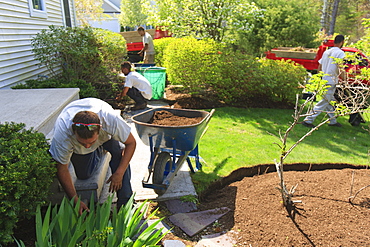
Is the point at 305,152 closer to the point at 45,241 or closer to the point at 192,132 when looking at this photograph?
the point at 192,132

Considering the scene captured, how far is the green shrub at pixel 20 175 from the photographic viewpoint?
203 centimetres

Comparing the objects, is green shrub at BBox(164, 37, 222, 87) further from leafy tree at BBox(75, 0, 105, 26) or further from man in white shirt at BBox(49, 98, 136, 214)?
leafy tree at BBox(75, 0, 105, 26)

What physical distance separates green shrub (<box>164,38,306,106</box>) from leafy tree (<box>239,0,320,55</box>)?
7901 mm

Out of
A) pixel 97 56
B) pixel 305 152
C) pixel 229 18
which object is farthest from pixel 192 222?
pixel 229 18

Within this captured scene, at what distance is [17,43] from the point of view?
6574 mm

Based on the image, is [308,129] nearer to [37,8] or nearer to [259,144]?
[259,144]

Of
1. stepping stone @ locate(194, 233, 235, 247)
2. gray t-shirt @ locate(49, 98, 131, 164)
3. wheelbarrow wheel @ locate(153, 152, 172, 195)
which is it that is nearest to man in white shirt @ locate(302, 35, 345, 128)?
wheelbarrow wheel @ locate(153, 152, 172, 195)

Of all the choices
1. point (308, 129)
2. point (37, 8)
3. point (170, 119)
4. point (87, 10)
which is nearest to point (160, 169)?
point (170, 119)

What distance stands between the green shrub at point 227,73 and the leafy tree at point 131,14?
24.8 meters

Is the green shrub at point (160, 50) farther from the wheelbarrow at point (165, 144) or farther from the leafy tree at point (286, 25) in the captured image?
the wheelbarrow at point (165, 144)

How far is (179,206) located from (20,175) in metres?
1.95

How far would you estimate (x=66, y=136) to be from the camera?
2586 mm

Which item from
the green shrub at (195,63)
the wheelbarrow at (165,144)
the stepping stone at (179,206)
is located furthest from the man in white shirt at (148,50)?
the stepping stone at (179,206)

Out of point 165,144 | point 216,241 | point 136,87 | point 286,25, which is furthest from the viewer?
point 286,25
